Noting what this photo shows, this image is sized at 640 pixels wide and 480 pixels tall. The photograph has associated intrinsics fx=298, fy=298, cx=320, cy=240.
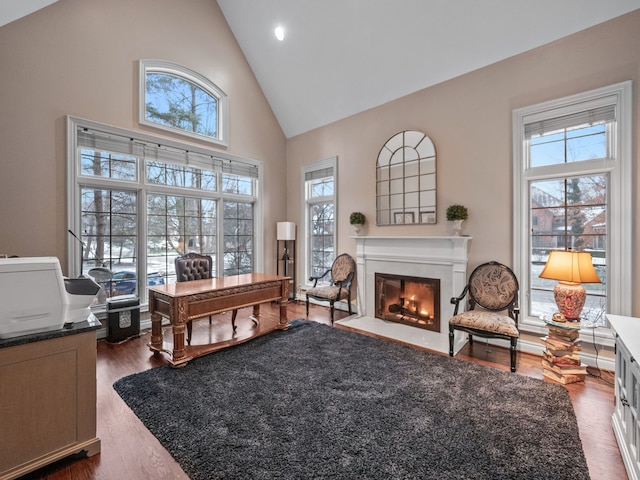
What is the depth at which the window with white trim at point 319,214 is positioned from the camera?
5148mm

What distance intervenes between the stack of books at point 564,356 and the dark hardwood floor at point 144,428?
0.26ft

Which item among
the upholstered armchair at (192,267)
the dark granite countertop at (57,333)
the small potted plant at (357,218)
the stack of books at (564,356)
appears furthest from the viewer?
the small potted plant at (357,218)

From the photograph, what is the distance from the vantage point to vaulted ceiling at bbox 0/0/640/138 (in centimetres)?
293

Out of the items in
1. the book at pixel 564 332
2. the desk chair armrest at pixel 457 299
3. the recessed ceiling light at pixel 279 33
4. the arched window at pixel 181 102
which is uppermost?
the recessed ceiling light at pixel 279 33

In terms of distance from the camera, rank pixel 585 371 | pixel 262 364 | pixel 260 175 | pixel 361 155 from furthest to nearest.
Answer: pixel 260 175 → pixel 361 155 → pixel 262 364 → pixel 585 371

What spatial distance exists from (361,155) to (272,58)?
7.01 feet

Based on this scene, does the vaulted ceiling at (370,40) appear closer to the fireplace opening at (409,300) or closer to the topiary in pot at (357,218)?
the topiary in pot at (357,218)

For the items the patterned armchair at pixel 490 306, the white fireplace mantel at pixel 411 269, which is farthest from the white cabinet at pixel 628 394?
the white fireplace mantel at pixel 411 269

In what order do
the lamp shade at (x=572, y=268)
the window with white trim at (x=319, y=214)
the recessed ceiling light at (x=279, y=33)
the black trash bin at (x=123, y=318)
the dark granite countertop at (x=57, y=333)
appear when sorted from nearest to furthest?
1. the dark granite countertop at (x=57, y=333)
2. the lamp shade at (x=572, y=268)
3. the black trash bin at (x=123, y=318)
4. the recessed ceiling light at (x=279, y=33)
5. the window with white trim at (x=319, y=214)

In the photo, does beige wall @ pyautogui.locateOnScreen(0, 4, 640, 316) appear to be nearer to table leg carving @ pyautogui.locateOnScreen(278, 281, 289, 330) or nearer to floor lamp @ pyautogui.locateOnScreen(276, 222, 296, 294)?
floor lamp @ pyautogui.locateOnScreen(276, 222, 296, 294)

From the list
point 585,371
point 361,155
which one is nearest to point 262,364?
point 585,371

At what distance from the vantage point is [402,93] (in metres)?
4.16

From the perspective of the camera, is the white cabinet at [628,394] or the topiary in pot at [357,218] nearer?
the white cabinet at [628,394]

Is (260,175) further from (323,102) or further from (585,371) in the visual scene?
(585,371)
